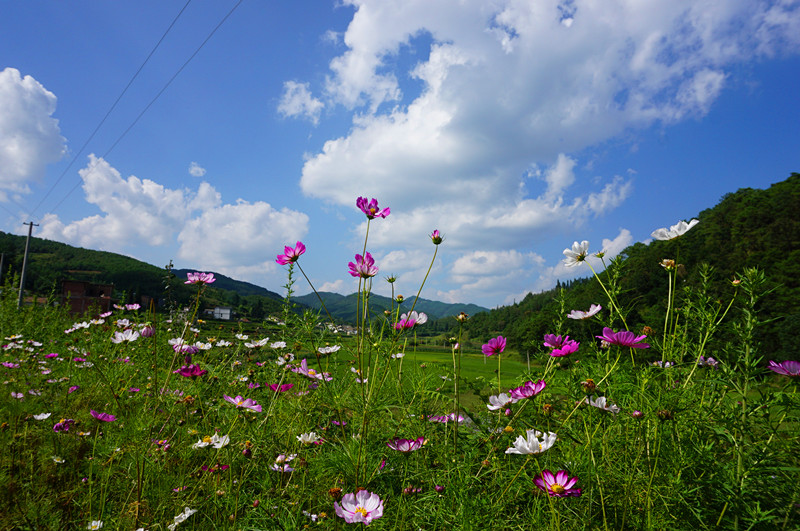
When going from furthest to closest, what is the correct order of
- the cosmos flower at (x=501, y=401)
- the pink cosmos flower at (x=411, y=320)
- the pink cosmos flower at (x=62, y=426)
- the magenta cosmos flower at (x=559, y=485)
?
the pink cosmos flower at (x=62, y=426) → the pink cosmos flower at (x=411, y=320) → the cosmos flower at (x=501, y=401) → the magenta cosmos flower at (x=559, y=485)

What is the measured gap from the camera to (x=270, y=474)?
1.67 meters

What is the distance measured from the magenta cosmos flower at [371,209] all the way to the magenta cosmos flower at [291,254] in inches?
13.3

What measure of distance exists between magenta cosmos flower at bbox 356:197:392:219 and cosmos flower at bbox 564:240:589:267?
1166 mm

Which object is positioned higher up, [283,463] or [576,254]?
[576,254]

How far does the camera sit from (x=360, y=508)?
1.11 meters

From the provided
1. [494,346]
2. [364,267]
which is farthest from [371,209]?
[494,346]

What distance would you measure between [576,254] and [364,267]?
4.28 ft

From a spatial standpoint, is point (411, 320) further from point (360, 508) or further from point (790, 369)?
point (790, 369)

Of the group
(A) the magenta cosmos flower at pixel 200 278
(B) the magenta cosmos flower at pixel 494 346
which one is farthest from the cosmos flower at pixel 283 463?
(B) the magenta cosmos flower at pixel 494 346

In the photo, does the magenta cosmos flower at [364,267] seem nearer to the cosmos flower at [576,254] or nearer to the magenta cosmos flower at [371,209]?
the magenta cosmos flower at [371,209]

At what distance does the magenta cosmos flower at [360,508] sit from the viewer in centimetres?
101

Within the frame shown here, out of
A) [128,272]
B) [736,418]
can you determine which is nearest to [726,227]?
[736,418]

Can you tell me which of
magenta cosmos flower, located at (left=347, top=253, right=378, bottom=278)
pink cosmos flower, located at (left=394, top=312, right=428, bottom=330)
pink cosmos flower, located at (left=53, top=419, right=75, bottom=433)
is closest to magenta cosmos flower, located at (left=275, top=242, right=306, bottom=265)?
magenta cosmos flower, located at (left=347, top=253, right=378, bottom=278)

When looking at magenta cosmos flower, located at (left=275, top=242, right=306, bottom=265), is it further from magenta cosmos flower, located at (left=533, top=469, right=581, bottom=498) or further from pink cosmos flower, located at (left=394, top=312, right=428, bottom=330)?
magenta cosmos flower, located at (left=533, top=469, right=581, bottom=498)
